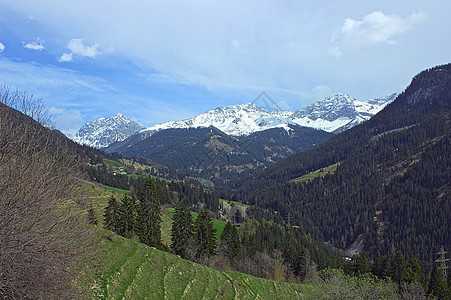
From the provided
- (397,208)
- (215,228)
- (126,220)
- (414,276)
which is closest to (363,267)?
(414,276)

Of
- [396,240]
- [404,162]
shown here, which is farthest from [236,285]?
[404,162]

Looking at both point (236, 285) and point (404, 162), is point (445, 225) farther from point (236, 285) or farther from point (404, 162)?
point (236, 285)

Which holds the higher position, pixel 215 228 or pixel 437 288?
pixel 215 228

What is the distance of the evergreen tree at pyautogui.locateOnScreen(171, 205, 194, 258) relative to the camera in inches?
2028

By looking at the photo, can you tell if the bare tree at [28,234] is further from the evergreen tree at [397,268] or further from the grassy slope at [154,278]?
the evergreen tree at [397,268]

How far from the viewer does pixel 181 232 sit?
53.3 metres

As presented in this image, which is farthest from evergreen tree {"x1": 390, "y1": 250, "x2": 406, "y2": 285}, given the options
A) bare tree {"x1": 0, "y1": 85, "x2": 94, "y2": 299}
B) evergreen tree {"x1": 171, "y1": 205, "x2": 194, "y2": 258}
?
bare tree {"x1": 0, "y1": 85, "x2": 94, "y2": 299}

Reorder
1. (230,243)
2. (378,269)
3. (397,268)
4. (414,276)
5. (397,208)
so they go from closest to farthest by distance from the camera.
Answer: (414,276) < (230,243) < (397,268) < (378,269) < (397,208)

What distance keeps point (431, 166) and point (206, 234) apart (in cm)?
17302

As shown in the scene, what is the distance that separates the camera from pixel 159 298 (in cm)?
2269

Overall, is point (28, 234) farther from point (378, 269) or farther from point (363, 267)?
point (378, 269)

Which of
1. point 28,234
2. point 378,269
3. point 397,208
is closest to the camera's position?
point 28,234

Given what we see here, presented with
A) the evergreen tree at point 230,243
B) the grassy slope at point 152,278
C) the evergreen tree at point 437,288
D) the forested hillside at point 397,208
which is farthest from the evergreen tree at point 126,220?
the forested hillside at point 397,208

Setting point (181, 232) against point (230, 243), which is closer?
point (181, 232)
